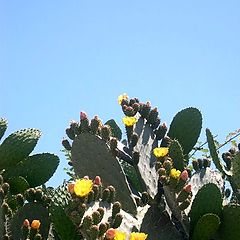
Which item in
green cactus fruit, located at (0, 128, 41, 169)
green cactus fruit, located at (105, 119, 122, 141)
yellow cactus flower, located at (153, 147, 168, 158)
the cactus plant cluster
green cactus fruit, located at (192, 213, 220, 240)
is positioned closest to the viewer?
the cactus plant cluster

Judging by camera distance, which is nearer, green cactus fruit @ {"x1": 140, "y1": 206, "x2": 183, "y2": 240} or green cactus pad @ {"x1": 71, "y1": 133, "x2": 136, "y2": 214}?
green cactus fruit @ {"x1": 140, "y1": 206, "x2": 183, "y2": 240}

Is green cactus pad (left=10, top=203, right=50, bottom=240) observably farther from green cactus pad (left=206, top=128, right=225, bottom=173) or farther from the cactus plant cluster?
green cactus pad (left=206, top=128, right=225, bottom=173)

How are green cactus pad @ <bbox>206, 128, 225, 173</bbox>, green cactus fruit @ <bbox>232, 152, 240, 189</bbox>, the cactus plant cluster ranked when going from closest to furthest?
the cactus plant cluster, green cactus fruit @ <bbox>232, 152, 240, 189</bbox>, green cactus pad @ <bbox>206, 128, 225, 173</bbox>

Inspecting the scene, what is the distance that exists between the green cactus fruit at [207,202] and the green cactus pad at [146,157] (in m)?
0.33

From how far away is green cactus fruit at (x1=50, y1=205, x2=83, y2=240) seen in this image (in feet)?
7.98

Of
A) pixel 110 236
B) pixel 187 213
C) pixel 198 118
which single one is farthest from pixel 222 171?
pixel 110 236

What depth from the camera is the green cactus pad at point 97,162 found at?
9.00 feet

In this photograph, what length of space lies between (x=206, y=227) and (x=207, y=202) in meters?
0.12

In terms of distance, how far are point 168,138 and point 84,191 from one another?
999mm

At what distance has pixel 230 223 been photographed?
8.14ft

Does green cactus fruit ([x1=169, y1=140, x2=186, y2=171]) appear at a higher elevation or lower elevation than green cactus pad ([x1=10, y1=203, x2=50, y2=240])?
higher

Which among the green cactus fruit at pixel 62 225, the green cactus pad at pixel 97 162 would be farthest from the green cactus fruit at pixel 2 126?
the green cactus fruit at pixel 62 225

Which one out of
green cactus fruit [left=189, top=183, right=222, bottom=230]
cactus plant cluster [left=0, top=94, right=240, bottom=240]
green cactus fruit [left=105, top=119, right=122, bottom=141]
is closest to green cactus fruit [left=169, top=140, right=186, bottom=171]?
cactus plant cluster [left=0, top=94, right=240, bottom=240]

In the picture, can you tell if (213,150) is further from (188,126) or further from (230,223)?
(230,223)
